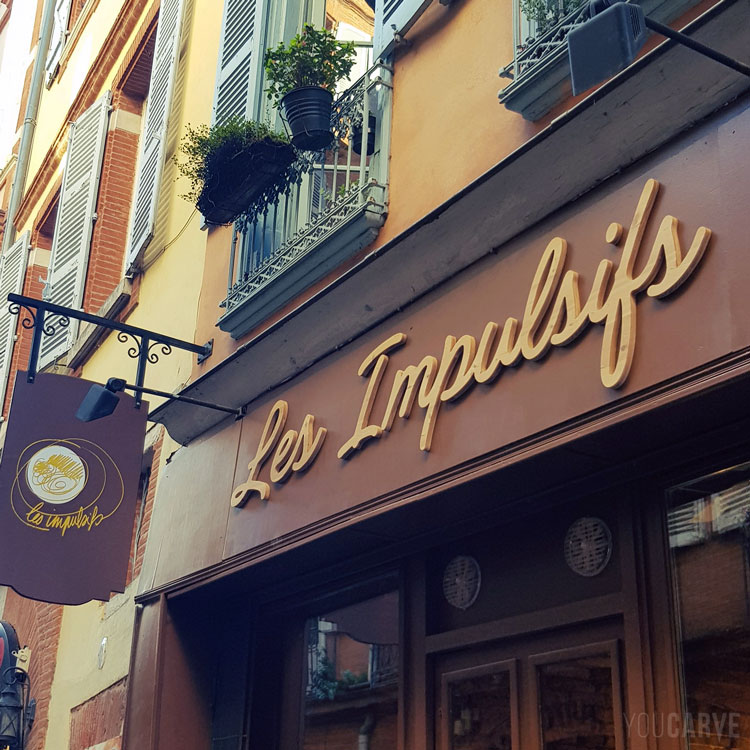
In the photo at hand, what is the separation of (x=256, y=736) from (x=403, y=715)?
48.2 inches

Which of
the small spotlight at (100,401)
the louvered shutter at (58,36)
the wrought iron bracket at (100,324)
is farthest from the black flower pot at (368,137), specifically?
the louvered shutter at (58,36)

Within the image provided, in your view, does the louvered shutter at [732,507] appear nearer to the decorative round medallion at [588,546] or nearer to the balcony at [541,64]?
the decorative round medallion at [588,546]

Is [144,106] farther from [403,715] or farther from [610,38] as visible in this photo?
[610,38]

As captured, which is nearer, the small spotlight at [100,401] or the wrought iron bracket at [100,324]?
the small spotlight at [100,401]

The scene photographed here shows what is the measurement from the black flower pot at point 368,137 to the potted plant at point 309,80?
154 mm

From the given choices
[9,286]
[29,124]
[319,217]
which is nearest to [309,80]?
[319,217]

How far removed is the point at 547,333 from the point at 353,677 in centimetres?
230

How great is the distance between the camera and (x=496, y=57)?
16.8 ft

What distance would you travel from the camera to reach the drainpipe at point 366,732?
5.58 metres

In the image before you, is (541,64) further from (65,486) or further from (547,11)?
(65,486)

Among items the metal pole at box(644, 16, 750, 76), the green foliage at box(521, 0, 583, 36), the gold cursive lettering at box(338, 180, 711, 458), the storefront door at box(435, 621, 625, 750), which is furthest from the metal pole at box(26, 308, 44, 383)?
the metal pole at box(644, 16, 750, 76)

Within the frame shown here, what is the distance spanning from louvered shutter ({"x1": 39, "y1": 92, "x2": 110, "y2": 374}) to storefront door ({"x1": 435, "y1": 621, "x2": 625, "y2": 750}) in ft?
19.6

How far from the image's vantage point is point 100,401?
6.25 meters

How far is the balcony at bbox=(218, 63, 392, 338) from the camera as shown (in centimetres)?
577
